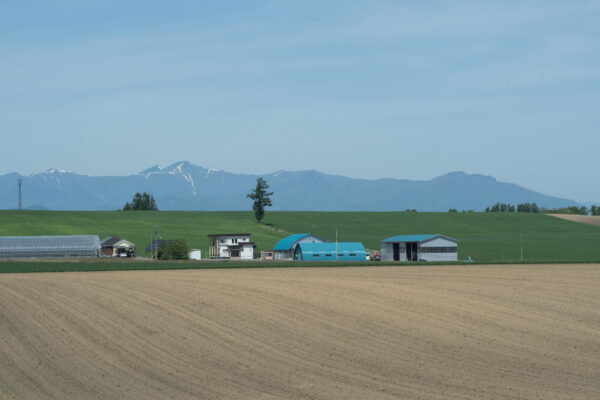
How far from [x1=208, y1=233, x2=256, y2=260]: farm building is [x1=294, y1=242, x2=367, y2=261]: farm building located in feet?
61.0

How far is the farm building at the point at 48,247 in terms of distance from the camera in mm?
134000

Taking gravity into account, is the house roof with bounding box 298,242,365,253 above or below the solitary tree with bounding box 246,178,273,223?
below

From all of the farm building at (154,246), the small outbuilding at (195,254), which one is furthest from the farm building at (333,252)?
the farm building at (154,246)

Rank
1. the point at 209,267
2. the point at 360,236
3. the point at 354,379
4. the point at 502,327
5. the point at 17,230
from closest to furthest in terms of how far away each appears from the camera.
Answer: the point at 354,379 < the point at 502,327 < the point at 209,267 < the point at 17,230 < the point at 360,236

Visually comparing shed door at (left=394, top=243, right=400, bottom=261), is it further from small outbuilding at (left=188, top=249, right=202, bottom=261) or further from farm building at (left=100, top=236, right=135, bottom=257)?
farm building at (left=100, top=236, right=135, bottom=257)

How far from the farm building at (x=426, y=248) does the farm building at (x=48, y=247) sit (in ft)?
169

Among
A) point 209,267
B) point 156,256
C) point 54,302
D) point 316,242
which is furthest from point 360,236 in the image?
point 54,302

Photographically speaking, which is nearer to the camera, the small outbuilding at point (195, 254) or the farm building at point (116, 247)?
the small outbuilding at point (195, 254)

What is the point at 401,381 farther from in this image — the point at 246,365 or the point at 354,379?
the point at 246,365

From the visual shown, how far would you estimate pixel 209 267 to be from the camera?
89.4 meters

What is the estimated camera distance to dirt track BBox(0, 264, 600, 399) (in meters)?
27.4

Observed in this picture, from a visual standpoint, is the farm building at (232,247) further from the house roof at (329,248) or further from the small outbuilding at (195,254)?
the house roof at (329,248)

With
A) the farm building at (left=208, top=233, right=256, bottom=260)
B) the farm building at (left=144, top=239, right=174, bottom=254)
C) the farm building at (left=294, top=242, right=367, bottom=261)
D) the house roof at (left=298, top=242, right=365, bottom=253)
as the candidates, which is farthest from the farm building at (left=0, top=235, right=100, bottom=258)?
the farm building at (left=294, top=242, right=367, bottom=261)

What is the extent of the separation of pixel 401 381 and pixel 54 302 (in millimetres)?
26950
